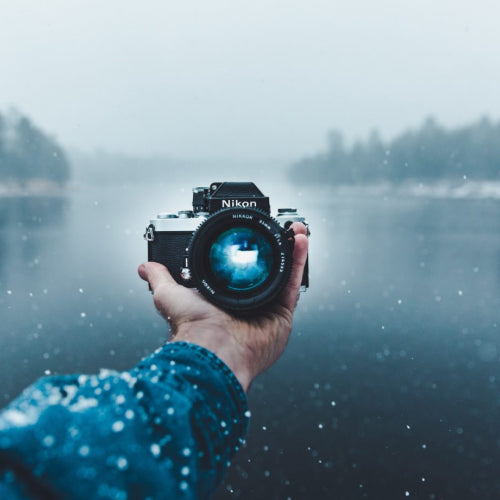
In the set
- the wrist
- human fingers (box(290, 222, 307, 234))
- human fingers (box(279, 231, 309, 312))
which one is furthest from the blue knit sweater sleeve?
human fingers (box(290, 222, 307, 234))

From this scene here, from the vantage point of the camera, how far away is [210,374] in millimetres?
741

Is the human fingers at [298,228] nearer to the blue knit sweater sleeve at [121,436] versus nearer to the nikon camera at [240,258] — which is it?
the nikon camera at [240,258]

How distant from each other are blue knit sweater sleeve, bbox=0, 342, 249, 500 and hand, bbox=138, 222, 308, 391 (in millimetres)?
221

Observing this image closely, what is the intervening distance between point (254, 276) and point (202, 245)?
168 millimetres

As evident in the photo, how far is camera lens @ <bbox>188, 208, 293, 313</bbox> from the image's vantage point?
1212mm

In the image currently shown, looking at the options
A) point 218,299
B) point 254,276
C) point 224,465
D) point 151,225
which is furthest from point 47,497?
point 151,225

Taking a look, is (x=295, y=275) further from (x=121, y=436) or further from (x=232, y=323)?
(x=121, y=436)

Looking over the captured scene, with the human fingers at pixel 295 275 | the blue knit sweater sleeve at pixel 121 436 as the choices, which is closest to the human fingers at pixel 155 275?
the human fingers at pixel 295 275

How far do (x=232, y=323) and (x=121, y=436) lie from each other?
1.91 feet

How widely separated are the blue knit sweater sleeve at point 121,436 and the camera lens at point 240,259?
0.48 metres

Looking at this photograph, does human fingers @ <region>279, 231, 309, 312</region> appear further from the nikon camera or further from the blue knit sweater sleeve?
the blue knit sweater sleeve

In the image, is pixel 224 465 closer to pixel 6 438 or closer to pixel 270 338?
pixel 6 438

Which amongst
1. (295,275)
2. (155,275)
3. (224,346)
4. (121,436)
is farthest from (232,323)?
(121,436)

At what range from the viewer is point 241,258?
1.28m
